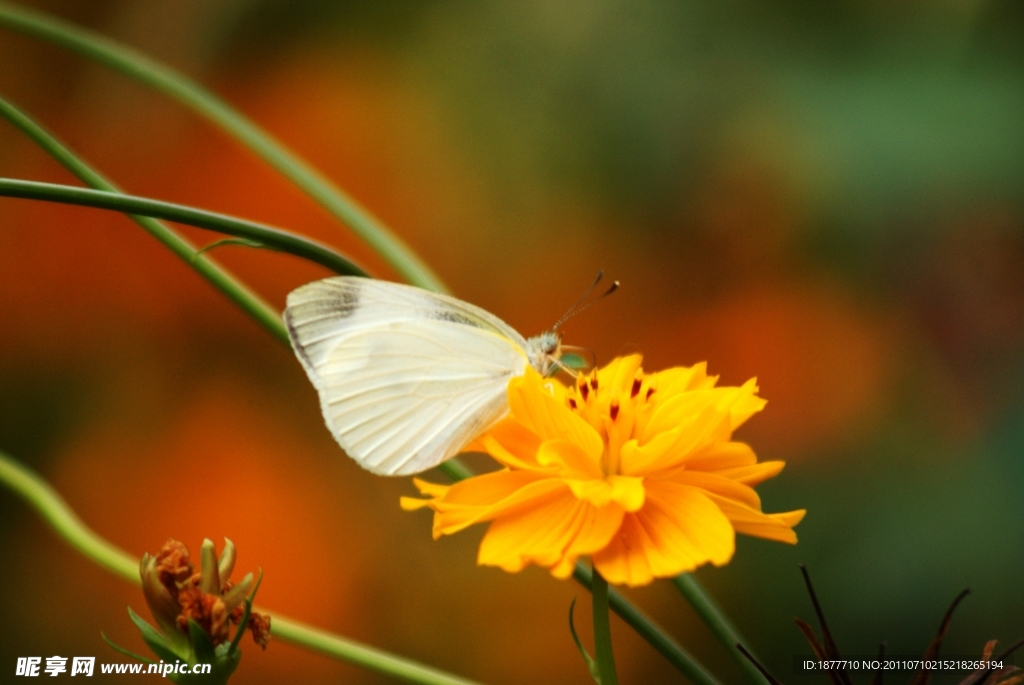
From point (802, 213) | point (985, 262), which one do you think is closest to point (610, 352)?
point (802, 213)

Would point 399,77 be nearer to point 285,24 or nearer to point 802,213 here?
point 285,24

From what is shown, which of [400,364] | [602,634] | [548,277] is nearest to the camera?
[602,634]

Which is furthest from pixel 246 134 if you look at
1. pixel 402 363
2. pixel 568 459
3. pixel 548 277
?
pixel 548 277

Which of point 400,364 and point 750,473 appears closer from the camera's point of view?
point 750,473

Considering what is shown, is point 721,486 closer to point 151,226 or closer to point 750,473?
point 750,473

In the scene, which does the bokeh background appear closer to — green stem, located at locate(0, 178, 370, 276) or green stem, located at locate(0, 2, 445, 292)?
green stem, located at locate(0, 2, 445, 292)

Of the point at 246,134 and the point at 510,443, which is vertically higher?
the point at 246,134
